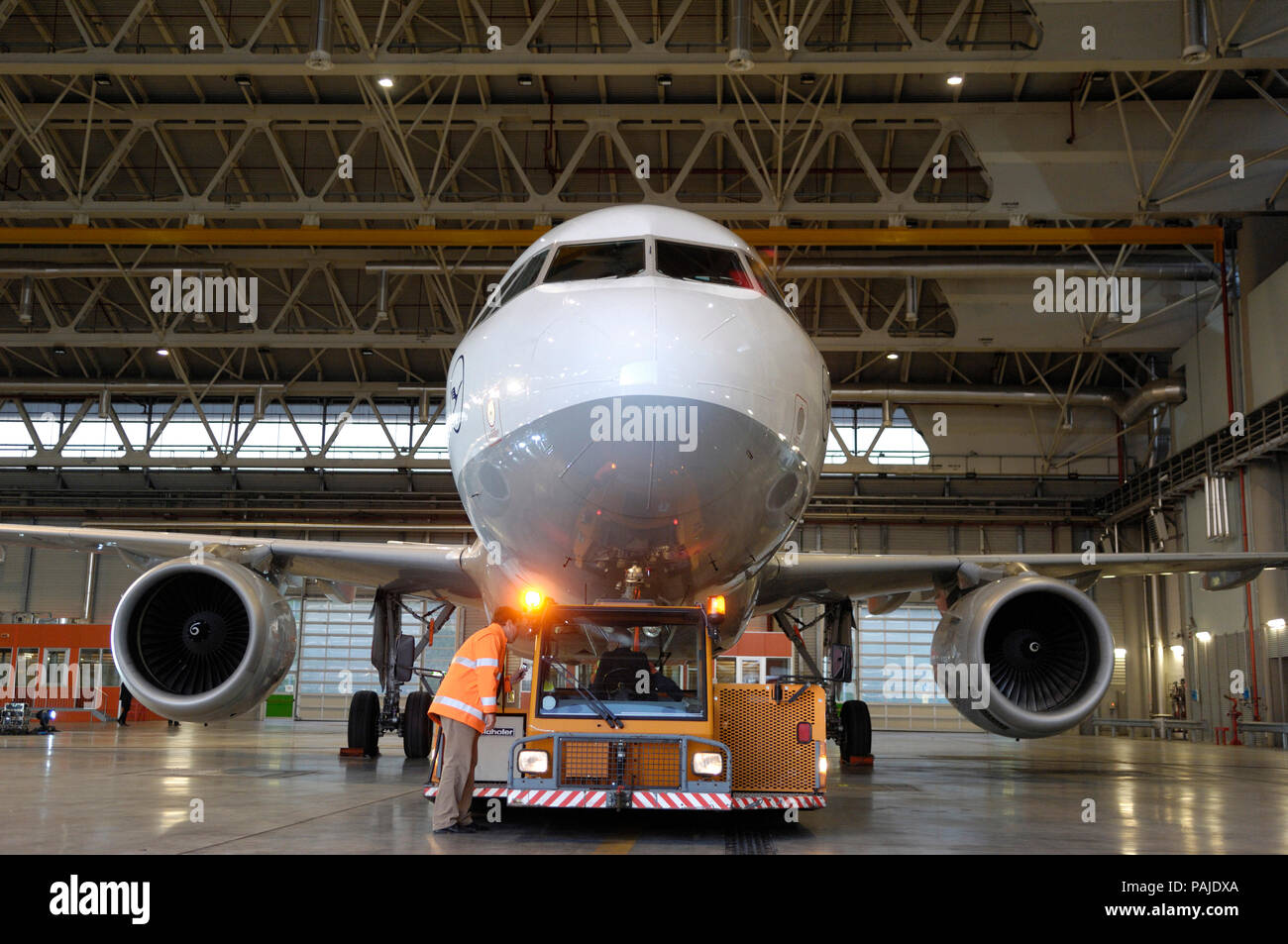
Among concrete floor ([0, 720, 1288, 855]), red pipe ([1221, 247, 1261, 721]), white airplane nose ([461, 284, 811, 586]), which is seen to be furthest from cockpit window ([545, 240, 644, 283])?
red pipe ([1221, 247, 1261, 721])

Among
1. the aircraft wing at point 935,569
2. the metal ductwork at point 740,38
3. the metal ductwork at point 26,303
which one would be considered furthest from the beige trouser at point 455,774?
the metal ductwork at point 26,303

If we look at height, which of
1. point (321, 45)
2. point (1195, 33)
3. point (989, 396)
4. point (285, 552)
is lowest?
point (285, 552)

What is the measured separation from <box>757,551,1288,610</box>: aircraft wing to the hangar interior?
7.15 m

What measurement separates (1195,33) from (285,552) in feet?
43.9

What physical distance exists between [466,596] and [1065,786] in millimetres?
6460

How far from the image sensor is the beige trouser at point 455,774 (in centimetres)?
660

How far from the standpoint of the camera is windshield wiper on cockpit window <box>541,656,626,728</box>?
6.63 meters

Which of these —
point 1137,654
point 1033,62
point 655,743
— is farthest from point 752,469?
point 1137,654

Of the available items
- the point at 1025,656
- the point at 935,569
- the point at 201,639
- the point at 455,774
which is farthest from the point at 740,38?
the point at 455,774

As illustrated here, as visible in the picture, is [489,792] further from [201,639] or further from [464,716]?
[201,639]

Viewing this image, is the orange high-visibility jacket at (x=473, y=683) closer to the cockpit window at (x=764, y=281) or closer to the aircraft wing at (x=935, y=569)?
the cockpit window at (x=764, y=281)

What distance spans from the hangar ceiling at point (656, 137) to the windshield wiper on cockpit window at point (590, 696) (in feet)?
32.0

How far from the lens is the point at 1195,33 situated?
15.0 meters
